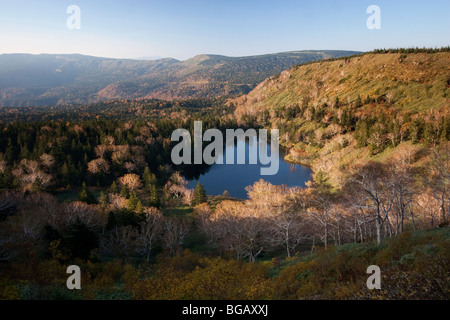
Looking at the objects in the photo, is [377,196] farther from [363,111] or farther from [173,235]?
[363,111]

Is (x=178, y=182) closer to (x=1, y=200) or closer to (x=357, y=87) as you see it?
(x=1, y=200)

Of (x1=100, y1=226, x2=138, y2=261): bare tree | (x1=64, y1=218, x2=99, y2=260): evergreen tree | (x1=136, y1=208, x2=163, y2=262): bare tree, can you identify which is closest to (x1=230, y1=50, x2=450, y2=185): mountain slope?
(x1=136, y1=208, x2=163, y2=262): bare tree

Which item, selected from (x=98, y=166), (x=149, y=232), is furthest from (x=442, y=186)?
(x=98, y=166)

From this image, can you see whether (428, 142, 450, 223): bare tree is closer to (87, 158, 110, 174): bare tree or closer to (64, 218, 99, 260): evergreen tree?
(64, 218, 99, 260): evergreen tree

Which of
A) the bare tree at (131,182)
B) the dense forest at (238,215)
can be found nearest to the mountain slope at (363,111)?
the dense forest at (238,215)

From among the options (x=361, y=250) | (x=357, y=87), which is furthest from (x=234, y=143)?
(x=361, y=250)

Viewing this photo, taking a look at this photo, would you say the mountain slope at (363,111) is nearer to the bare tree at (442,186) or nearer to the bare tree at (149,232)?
the bare tree at (442,186)
